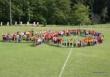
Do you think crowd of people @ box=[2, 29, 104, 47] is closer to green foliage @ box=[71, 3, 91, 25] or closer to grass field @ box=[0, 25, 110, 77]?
grass field @ box=[0, 25, 110, 77]

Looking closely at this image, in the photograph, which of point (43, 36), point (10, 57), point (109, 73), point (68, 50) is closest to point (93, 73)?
point (109, 73)

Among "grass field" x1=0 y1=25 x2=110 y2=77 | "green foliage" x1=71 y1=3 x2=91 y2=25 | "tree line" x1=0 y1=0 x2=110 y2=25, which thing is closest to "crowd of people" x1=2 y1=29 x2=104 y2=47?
"grass field" x1=0 y1=25 x2=110 y2=77

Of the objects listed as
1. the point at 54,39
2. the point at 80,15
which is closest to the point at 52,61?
the point at 54,39

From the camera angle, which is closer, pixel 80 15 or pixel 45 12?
Result: pixel 80 15

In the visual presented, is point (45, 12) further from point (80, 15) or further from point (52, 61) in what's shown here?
point (52, 61)

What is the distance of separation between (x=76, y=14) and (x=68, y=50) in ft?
196

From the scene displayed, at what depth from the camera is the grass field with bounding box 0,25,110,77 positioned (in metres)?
27.6

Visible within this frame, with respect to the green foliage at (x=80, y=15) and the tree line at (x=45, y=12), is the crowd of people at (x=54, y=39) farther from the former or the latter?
the tree line at (x=45, y=12)

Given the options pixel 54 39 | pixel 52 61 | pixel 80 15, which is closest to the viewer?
pixel 52 61

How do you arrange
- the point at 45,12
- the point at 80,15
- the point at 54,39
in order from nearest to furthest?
the point at 54,39, the point at 80,15, the point at 45,12

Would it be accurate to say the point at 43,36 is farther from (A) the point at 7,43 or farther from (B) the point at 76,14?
(B) the point at 76,14

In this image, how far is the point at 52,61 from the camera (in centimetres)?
3303

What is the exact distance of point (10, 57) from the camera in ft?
117

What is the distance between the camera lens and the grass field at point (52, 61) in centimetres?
2761
